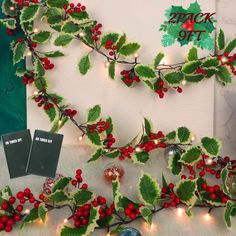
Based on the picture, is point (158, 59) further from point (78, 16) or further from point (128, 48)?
point (78, 16)

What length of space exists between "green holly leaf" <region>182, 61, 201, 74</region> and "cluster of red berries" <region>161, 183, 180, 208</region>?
1.36 feet

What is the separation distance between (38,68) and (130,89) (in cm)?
34

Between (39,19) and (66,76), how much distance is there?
0.73ft

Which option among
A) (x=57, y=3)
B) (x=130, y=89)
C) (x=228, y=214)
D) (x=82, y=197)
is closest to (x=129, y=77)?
(x=130, y=89)

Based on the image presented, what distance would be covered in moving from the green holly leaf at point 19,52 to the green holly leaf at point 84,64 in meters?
0.20

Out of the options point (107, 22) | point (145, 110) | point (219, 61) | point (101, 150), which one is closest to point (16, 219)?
point (101, 150)

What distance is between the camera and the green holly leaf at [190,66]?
1.29 metres

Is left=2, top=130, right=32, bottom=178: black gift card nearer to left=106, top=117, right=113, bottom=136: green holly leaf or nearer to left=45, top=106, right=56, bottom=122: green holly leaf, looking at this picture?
left=45, top=106, right=56, bottom=122: green holly leaf

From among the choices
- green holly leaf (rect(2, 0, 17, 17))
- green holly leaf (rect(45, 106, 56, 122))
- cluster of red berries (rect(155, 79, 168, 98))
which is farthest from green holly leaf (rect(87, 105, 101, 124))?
green holly leaf (rect(2, 0, 17, 17))

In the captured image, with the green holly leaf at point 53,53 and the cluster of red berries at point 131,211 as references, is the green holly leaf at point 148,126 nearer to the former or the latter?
the cluster of red berries at point 131,211

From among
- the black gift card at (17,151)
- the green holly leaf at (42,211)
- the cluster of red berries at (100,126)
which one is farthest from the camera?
the cluster of red berries at (100,126)

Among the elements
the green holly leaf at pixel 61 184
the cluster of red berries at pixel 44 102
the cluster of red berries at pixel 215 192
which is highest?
the cluster of red berries at pixel 44 102

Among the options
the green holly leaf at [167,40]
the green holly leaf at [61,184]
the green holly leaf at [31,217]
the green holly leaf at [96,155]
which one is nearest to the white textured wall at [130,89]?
the green holly leaf at [167,40]

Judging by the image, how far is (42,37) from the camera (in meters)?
1.26
